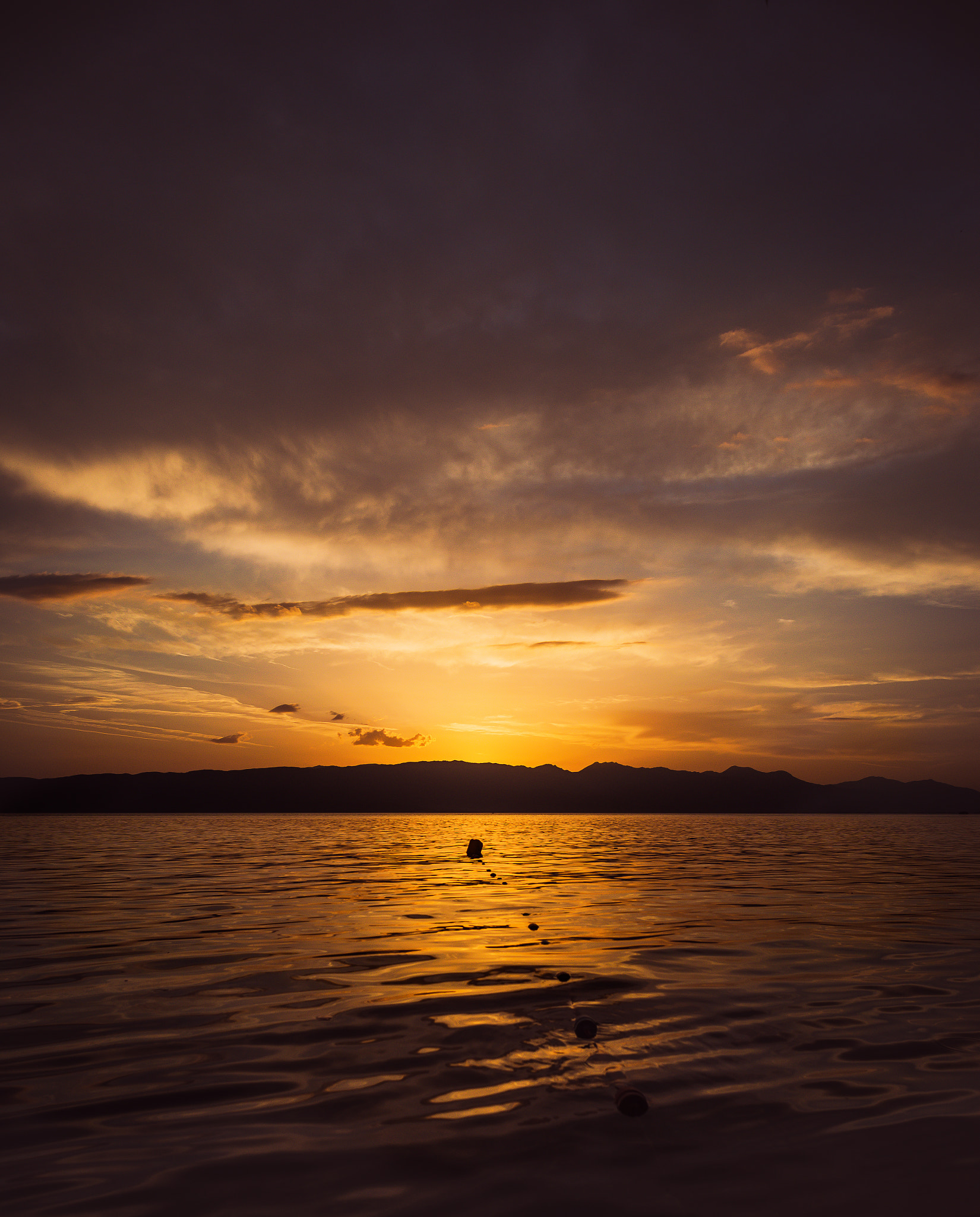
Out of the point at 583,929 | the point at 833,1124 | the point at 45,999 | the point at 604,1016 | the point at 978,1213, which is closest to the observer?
the point at 978,1213

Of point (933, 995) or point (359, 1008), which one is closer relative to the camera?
point (359, 1008)

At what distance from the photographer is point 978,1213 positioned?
4.89 meters

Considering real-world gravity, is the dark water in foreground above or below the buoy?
below

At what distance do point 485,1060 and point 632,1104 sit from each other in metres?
1.92

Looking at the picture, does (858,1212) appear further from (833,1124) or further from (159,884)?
(159,884)

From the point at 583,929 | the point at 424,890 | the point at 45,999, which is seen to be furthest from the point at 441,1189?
the point at 424,890

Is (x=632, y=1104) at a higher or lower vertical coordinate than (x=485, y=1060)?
higher

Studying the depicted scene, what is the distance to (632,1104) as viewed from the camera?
20.8 feet

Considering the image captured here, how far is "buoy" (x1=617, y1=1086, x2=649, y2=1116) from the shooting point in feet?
20.7

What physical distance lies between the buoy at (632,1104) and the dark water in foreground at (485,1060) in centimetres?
10

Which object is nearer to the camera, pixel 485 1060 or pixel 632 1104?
pixel 632 1104

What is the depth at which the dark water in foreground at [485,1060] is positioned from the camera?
207 inches

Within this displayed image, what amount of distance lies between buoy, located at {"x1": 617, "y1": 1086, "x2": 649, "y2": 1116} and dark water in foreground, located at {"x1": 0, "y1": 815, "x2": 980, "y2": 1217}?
10 cm

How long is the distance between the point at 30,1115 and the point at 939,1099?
7.62m
